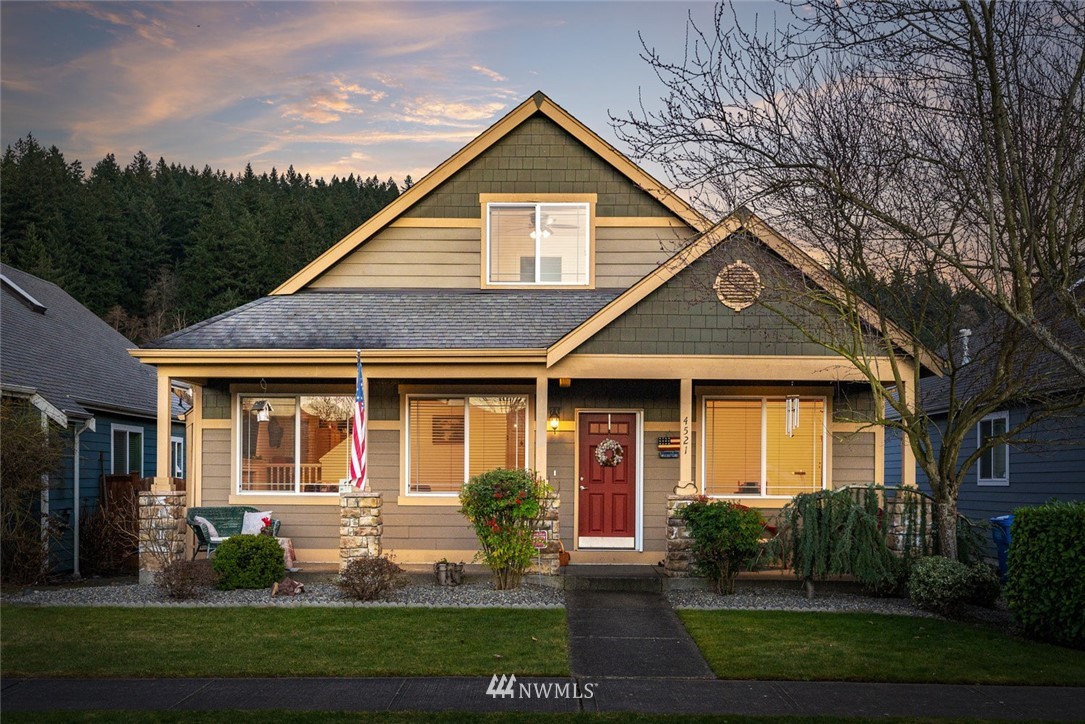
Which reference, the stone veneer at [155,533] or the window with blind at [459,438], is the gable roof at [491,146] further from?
the stone veneer at [155,533]

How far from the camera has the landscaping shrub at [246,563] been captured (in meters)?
12.2

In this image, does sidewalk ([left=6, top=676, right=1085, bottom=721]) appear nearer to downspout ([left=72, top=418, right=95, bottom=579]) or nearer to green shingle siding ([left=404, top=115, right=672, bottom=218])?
downspout ([left=72, top=418, right=95, bottom=579])

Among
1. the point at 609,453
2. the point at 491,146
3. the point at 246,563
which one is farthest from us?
the point at 491,146

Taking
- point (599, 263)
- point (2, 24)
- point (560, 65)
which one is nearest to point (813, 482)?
point (599, 263)

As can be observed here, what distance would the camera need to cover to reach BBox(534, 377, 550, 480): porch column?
13.3 m

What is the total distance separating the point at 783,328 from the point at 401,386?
5.78 m

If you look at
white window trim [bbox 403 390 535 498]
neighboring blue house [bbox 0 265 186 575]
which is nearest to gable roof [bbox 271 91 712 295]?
white window trim [bbox 403 390 535 498]

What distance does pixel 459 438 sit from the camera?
1485 centimetres

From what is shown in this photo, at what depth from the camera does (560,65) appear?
1485cm

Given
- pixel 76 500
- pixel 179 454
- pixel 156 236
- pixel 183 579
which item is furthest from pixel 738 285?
pixel 156 236

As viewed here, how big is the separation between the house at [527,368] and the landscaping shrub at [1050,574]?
376 cm

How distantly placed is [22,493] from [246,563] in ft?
12.2

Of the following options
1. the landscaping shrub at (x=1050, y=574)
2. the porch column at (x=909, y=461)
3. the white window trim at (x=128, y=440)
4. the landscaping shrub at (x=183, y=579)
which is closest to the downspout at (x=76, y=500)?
the white window trim at (x=128, y=440)

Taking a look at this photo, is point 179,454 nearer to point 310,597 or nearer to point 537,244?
point 537,244
